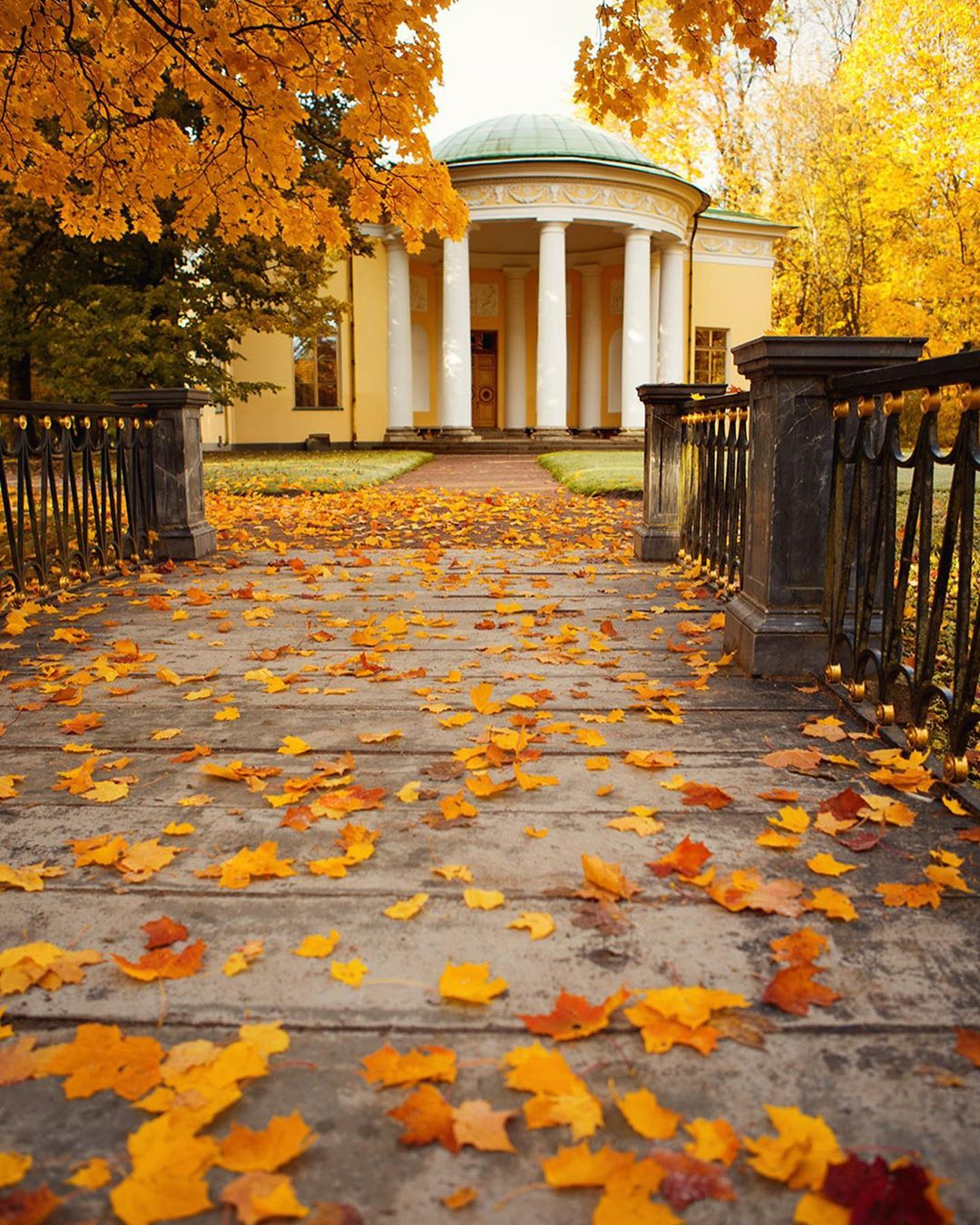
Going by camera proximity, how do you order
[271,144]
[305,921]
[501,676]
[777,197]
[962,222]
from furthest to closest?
[777,197] → [962,222] → [271,144] → [501,676] → [305,921]

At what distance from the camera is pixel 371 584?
673 cm

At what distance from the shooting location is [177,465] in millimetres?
7504

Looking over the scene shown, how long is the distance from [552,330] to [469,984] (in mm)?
23887

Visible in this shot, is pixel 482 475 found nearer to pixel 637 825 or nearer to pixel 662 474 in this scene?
pixel 662 474

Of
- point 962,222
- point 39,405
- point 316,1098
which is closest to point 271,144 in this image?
point 39,405

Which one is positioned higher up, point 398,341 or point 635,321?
point 635,321

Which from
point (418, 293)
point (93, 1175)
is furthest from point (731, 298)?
point (93, 1175)

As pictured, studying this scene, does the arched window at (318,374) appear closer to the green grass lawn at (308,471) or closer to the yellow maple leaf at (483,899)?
the green grass lawn at (308,471)

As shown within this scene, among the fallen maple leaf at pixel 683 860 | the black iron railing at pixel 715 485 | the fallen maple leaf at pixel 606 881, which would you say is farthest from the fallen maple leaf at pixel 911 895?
the black iron railing at pixel 715 485

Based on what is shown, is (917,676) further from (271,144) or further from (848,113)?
(848,113)

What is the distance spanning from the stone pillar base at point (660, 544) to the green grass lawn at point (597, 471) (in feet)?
16.9

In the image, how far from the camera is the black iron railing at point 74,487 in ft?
18.4

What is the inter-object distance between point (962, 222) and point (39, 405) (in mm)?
23538

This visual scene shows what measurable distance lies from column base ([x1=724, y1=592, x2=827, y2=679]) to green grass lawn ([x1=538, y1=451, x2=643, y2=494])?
338 inches
